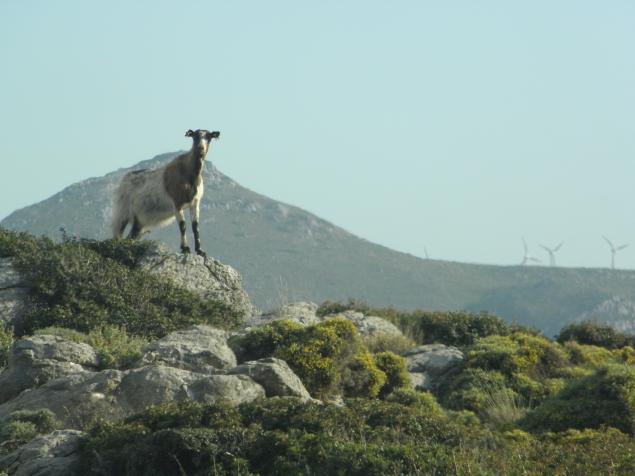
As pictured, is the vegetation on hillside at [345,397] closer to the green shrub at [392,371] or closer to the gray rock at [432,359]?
the green shrub at [392,371]

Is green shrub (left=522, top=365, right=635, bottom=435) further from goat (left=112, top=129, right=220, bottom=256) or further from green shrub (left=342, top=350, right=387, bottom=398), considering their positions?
goat (left=112, top=129, right=220, bottom=256)

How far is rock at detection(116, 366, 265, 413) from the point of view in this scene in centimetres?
1531

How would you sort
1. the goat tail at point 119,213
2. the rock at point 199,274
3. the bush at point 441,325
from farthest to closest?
the goat tail at point 119,213, the bush at point 441,325, the rock at point 199,274

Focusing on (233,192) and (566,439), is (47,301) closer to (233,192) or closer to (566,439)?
(566,439)

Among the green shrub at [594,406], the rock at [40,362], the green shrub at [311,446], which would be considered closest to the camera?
the green shrub at [311,446]

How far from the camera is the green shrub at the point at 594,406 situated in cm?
1742

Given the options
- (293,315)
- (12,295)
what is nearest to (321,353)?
(293,315)

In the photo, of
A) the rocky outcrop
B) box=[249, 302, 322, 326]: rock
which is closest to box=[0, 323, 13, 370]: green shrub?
box=[249, 302, 322, 326]: rock

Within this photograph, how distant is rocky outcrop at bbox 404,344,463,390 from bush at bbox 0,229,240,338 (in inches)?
153

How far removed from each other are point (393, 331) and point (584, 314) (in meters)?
136

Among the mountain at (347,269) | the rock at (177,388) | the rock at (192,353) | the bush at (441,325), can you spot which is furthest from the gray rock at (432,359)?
the mountain at (347,269)

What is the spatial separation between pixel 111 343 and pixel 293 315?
5023 mm

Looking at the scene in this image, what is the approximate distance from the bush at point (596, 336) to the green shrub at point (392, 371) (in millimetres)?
8443

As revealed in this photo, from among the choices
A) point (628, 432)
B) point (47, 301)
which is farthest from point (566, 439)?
point (47, 301)
